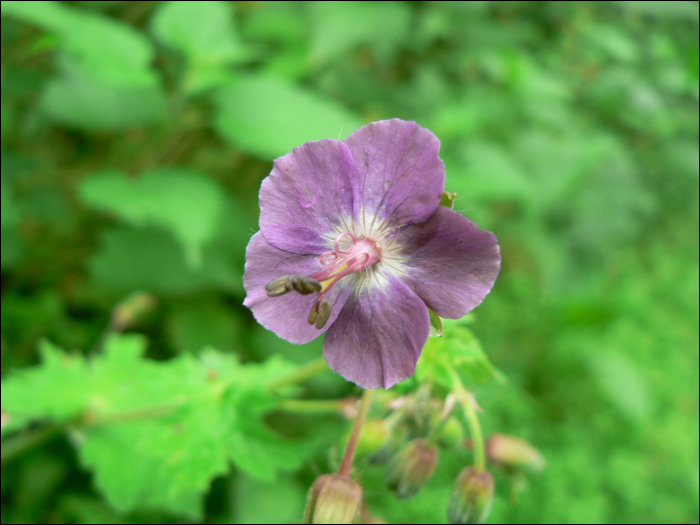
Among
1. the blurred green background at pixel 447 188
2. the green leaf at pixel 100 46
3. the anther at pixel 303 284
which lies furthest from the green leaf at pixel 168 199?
the anther at pixel 303 284

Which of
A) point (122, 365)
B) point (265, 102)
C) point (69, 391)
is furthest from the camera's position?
point (265, 102)

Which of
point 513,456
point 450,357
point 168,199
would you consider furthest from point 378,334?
point 168,199

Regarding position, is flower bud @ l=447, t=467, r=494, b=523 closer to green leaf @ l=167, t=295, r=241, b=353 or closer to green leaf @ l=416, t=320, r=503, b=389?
green leaf @ l=416, t=320, r=503, b=389

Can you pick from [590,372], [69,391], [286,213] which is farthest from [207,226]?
[590,372]

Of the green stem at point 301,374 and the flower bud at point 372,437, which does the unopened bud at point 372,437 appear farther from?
the green stem at point 301,374

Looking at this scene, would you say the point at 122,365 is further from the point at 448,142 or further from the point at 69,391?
the point at 448,142

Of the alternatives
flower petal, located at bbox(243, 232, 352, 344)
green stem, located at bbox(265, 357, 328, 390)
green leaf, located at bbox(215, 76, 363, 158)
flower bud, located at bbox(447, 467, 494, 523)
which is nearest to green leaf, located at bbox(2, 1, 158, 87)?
green leaf, located at bbox(215, 76, 363, 158)
